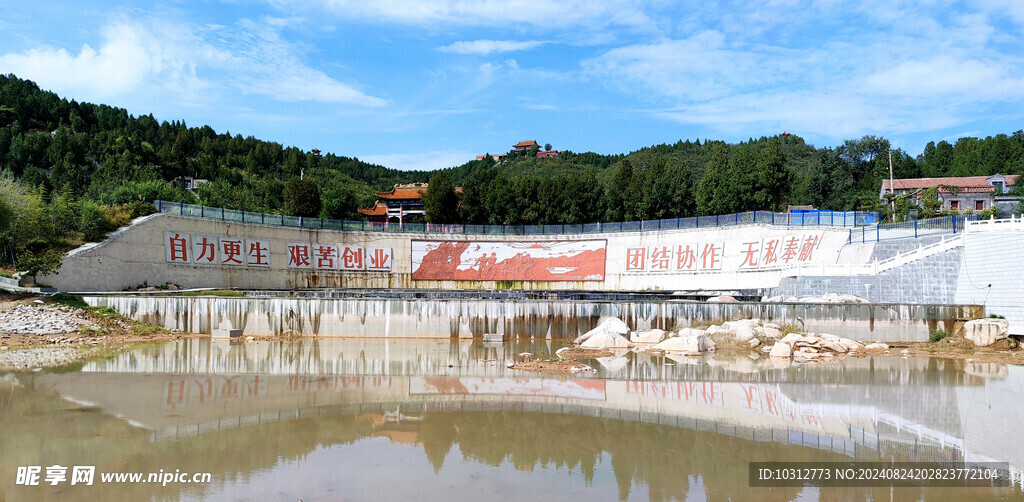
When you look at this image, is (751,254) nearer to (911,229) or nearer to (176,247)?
(911,229)

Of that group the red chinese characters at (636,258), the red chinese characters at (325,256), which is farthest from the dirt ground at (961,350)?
the red chinese characters at (325,256)

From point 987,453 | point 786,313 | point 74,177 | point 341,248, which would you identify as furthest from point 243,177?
point 987,453

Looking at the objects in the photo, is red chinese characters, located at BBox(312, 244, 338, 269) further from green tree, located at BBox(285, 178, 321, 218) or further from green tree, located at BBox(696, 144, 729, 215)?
green tree, located at BBox(696, 144, 729, 215)

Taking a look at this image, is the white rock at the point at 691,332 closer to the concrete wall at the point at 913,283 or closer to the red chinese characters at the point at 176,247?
the concrete wall at the point at 913,283

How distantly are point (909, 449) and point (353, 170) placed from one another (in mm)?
116465

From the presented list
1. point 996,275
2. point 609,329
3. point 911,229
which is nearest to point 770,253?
point 911,229

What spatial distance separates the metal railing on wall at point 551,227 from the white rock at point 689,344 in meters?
16.8

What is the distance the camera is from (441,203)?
54.2 m

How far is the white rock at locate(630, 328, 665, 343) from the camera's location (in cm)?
2569

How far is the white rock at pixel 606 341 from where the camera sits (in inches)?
984

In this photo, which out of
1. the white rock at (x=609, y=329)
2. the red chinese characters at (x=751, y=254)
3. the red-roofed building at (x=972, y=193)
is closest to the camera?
the white rock at (x=609, y=329)

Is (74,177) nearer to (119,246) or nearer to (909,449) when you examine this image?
(119,246)

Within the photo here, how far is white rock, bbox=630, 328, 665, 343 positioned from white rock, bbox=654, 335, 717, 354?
3.12ft

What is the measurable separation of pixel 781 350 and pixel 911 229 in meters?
13.7
